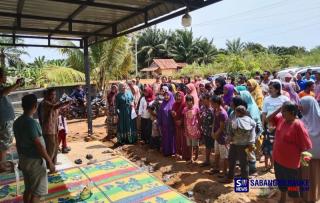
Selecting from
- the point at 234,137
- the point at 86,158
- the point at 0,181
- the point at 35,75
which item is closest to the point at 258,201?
the point at 234,137

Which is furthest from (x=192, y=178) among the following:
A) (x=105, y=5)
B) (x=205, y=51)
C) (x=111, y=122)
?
(x=205, y=51)

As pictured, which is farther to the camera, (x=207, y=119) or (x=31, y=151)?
(x=207, y=119)

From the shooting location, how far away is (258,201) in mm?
4430

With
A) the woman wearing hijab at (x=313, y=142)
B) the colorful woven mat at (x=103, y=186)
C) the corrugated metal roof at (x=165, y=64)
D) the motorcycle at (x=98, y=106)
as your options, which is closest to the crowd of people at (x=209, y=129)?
the woman wearing hijab at (x=313, y=142)

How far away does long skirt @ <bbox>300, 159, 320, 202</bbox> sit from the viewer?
3887mm

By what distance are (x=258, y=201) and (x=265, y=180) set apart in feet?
1.81

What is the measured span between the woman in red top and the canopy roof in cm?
178

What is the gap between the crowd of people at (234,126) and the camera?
3.69 metres

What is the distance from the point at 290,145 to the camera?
3.59m

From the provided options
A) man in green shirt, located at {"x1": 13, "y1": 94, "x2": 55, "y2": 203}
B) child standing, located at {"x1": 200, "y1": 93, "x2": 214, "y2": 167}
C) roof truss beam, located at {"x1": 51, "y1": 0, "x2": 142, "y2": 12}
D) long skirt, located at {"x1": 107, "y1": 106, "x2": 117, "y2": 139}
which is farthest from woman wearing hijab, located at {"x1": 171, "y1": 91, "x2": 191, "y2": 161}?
man in green shirt, located at {"x1": 13, "y1": 94, "x2": 55, "y2": 203}

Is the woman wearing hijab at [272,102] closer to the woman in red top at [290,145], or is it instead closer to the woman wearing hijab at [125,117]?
the woman in red top at [290,145]

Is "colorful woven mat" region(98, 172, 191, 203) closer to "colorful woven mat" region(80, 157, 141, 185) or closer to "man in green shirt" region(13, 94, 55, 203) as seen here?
"colorful woven mat" region(80, 157, 141, 185)

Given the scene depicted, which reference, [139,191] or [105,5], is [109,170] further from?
[105,5]

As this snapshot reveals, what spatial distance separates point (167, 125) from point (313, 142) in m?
3.48
